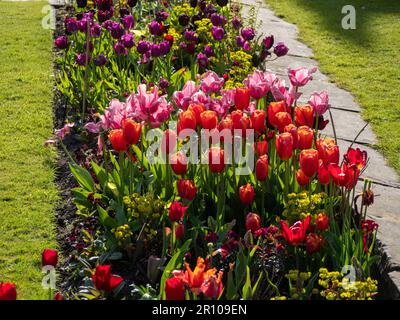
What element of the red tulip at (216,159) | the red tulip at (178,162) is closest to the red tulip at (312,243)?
the red tulip at (216,159)

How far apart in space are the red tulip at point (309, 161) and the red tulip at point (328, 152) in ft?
0.23

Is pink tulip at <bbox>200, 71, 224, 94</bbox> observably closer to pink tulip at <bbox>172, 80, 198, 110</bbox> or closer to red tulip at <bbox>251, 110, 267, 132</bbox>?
pink tulip at <bbox>172, 80, 198, 110</bbox>

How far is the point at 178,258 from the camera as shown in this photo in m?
3.15

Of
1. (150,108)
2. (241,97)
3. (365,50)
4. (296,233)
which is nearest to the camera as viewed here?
(296,233)

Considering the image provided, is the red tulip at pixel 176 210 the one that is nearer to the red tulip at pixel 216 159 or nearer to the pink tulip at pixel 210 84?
the red tulip at pixel 216 159

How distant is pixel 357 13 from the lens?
303 inches

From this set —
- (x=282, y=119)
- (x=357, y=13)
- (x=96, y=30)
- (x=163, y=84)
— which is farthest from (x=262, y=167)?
(x=357, y=13)

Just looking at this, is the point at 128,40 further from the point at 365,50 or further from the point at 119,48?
the point at 365,50

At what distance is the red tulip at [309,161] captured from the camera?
312cm

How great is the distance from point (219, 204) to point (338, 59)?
10.5 feet

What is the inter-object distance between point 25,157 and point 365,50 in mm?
3143

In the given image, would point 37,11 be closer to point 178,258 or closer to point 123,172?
point 123,172

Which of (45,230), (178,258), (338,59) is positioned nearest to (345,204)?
(178,258)

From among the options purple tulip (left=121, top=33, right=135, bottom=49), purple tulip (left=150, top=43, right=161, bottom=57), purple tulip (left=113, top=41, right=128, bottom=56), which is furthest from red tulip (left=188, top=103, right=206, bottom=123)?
purple tulip (left=113, top=41, right=128, bottom=56)
